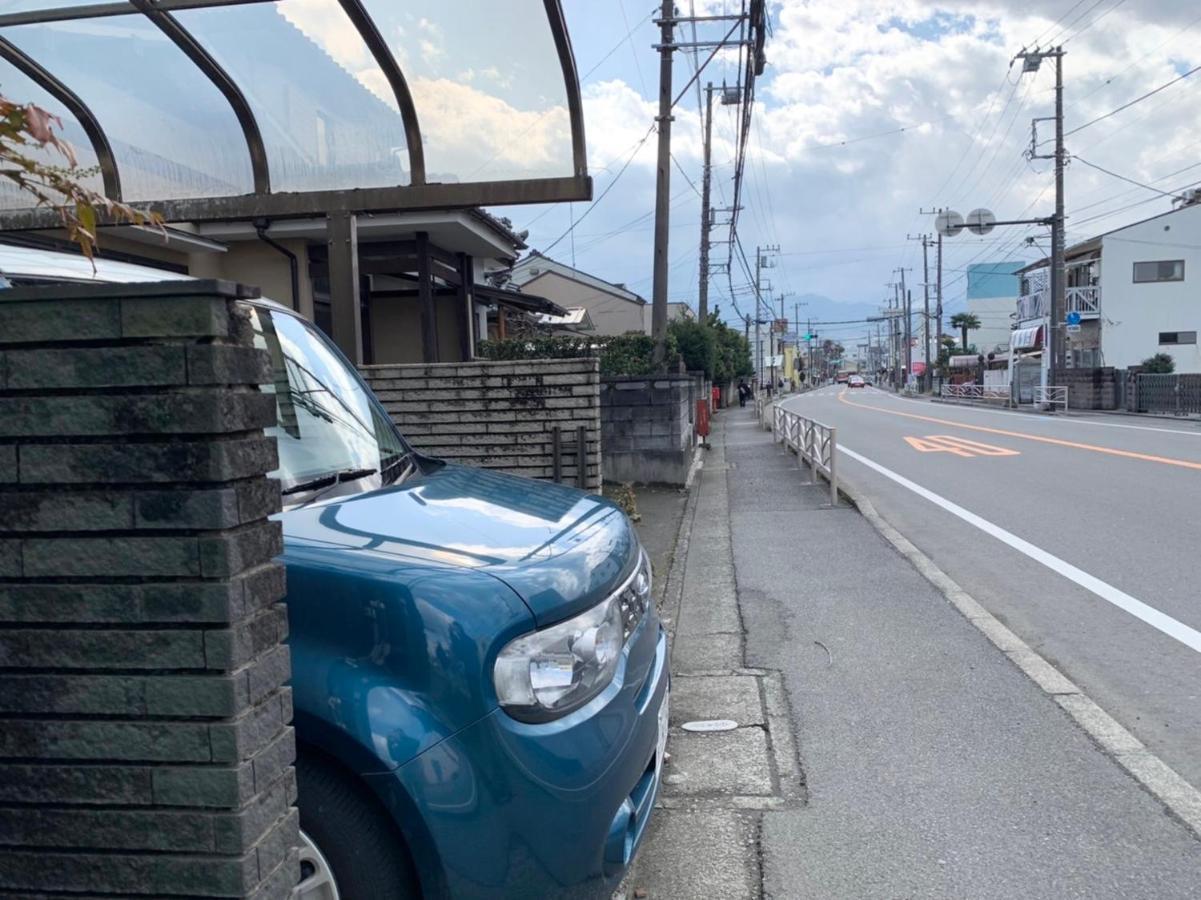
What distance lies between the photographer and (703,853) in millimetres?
3512

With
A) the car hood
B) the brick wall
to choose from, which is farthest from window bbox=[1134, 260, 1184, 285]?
the car hood

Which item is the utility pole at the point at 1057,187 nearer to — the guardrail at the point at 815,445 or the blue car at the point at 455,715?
the guardrail at the point at 815,445

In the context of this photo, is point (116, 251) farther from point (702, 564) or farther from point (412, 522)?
point (412, 522)

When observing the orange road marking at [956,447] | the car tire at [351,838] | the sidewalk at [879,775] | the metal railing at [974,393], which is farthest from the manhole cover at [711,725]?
the metal railing at [974,393]

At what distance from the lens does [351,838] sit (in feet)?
7.42

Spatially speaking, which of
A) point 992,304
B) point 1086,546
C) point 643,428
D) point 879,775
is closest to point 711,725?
point 879,775

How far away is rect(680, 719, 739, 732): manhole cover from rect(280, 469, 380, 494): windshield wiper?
2.19m

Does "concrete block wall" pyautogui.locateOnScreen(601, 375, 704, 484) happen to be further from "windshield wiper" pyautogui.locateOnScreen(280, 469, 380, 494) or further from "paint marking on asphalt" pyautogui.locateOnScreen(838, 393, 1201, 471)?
"windshield wiper" pyautogui.locateOnScreen(280, 469, 380, 494)

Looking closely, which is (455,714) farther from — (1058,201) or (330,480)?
(1058,201)

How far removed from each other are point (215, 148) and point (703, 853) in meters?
6.11

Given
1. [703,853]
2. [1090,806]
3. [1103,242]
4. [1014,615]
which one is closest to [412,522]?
[703,853]

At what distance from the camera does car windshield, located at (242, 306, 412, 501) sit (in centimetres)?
322

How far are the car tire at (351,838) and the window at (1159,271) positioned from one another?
52975 millimetres

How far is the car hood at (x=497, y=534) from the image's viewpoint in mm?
2467
